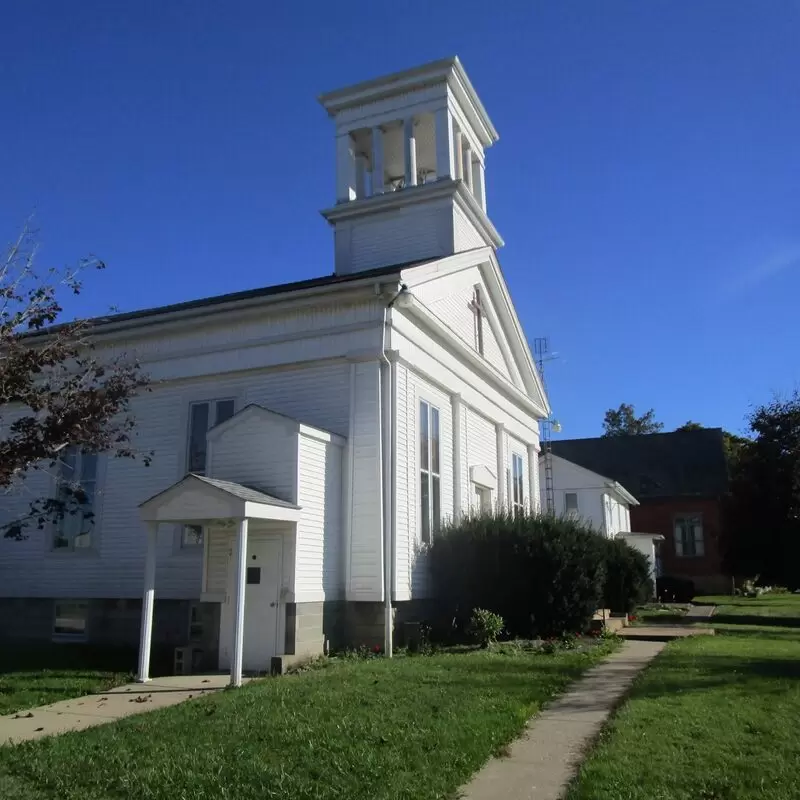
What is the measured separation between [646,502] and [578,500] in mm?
Result: 10373

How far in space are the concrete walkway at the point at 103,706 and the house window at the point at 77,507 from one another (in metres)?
5.93

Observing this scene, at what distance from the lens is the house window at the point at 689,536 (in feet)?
147

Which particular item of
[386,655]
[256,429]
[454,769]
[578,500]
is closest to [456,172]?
[256,429]

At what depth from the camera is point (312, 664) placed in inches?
500

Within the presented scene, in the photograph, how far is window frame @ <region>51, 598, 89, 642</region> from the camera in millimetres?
16177

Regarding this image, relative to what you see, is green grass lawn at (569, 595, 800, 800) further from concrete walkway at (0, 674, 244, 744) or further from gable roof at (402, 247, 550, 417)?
gable roof at (402, 247, 550, 417)

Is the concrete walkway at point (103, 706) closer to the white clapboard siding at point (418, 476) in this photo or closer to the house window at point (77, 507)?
the white clapboard siding at point (418, 476)

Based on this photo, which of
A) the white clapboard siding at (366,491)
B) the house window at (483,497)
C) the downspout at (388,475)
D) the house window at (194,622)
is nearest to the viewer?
the downspout at (388,475)

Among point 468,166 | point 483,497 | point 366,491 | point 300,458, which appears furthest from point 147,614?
point 468,166

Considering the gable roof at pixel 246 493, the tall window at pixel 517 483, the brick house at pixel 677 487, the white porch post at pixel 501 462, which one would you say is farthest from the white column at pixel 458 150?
the brick house at pixel 677 487

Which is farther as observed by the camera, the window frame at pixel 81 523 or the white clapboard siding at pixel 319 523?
the window frame at pixel 81 523

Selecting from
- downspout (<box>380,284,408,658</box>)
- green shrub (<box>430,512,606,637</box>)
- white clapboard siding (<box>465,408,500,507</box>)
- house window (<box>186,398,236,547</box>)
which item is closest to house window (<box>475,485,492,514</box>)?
white clapboard siding (<box>465,408,500,507</box>)

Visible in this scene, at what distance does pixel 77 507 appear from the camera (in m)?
17.0

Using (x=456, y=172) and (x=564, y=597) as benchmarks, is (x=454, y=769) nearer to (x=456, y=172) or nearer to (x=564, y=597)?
(x=564, y=597)
